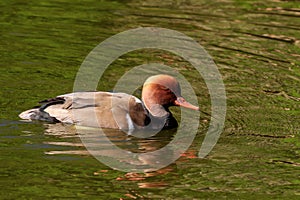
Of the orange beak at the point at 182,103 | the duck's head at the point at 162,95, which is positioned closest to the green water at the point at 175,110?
the orange beak at the point at 182,103

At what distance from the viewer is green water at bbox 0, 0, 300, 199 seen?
315 inches

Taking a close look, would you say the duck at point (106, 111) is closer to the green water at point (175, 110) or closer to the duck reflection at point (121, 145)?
the duck reflection at point (121, 145)

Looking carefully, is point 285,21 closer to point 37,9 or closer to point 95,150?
point 37,9

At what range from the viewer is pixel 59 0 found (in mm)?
16328

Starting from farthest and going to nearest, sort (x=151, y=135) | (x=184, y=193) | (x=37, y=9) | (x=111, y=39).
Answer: (x=37, y=9), (x=111, y=39), (x=151, y=135), (x=184, y=193)

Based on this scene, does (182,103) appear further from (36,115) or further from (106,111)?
(36,115)

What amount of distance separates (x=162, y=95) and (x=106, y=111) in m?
0.83

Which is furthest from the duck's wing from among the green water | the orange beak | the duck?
the orange beak

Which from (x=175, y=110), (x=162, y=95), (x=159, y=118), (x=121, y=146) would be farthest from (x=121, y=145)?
(x=175, y=110)

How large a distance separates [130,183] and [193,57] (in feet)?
17.6

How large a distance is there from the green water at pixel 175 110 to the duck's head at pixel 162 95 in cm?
46

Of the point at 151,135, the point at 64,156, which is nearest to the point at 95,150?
the point at 64,156

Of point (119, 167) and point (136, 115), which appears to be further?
point (136, 115)

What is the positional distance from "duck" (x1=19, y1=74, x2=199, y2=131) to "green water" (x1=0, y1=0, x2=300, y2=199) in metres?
0.22
